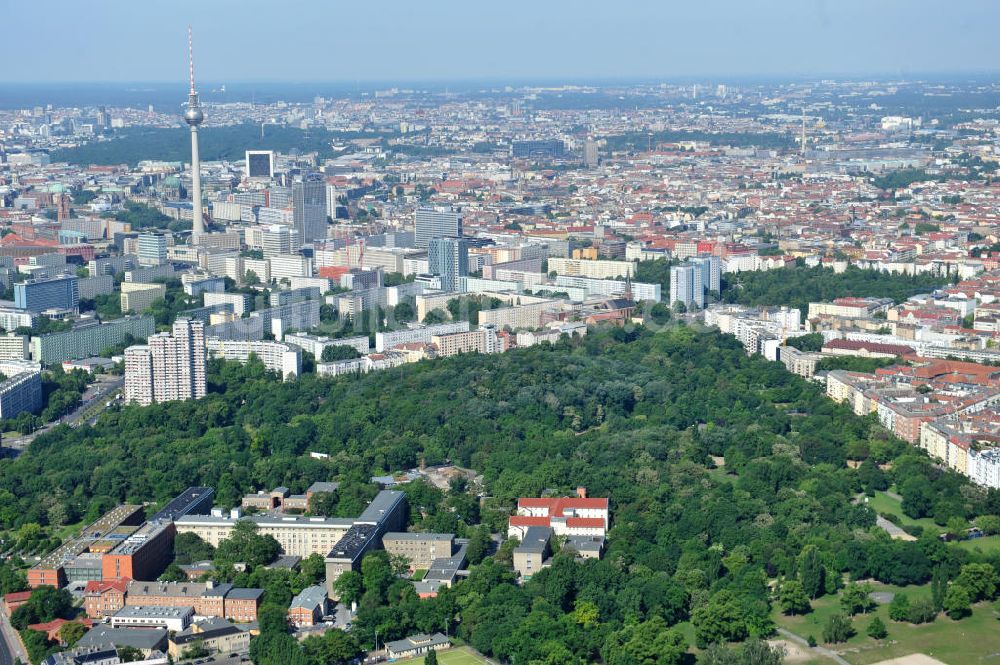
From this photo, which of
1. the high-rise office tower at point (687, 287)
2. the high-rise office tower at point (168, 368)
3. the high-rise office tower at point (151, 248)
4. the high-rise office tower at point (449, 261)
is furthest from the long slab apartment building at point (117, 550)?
the high-rise office tower at point (151, 248)

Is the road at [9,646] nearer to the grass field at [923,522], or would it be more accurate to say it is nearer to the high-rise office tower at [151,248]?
the grass field at [923,522]

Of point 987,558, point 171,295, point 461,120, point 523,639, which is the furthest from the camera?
point 461,120

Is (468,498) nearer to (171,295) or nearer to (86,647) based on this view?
(86,647)

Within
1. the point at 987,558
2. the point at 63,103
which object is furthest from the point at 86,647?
the point at 63,103

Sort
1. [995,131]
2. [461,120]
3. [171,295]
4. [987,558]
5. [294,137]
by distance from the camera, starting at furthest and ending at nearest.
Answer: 1. [461,120]
2. [294,137]
3. [995,131]
4. [171,295]
5. [987,558]

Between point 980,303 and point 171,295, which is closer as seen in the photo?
point 980,303

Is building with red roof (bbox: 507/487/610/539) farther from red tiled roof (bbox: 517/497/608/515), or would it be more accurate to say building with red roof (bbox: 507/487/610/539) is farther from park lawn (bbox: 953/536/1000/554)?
park lawn (bbox: 953/536/1000/554)

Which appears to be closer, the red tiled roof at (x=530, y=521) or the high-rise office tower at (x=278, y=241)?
the red tiled roof at (x=530, y=521)
